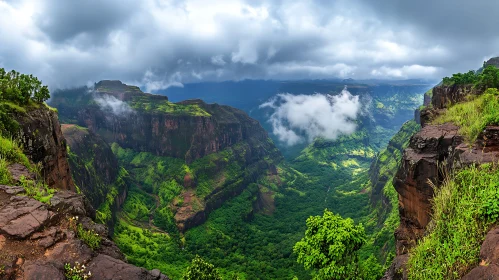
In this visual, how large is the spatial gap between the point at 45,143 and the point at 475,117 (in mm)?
32033

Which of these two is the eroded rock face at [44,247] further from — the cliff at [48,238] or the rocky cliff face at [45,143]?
the rocky cliff face at [45,143]

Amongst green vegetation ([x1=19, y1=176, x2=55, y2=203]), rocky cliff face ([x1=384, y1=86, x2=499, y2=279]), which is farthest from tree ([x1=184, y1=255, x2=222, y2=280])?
green vegetation ([x1=19, y1=176, x2=55, y2=203])

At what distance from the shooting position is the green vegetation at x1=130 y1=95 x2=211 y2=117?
148 meters

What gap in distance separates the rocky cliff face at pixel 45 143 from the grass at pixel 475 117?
2705 cm

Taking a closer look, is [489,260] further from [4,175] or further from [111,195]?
[111,195]

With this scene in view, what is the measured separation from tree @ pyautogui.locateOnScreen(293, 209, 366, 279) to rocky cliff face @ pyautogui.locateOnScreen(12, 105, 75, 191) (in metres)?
19.3

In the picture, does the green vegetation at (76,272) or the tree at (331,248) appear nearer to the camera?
the green vegetation at (76,272)

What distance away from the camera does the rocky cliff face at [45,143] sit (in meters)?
20.3

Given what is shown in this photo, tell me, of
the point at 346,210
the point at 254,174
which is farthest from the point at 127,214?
the point at 346,210

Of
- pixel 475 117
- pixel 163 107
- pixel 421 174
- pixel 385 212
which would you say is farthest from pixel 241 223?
pixel 475 117

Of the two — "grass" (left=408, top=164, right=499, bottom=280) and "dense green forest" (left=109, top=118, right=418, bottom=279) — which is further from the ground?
"grass" (left=408, top=164, right=499, bottom=280)

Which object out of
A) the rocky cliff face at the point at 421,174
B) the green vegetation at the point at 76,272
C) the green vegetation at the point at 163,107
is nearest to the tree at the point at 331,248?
the rocky cliff face at the point at 421,174

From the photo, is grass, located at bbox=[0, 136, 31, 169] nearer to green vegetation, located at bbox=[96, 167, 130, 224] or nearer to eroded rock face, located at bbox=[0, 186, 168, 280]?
eroded rock face, located at bbox=[0, 186, 168, 280]

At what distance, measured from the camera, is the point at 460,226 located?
10.2 m
